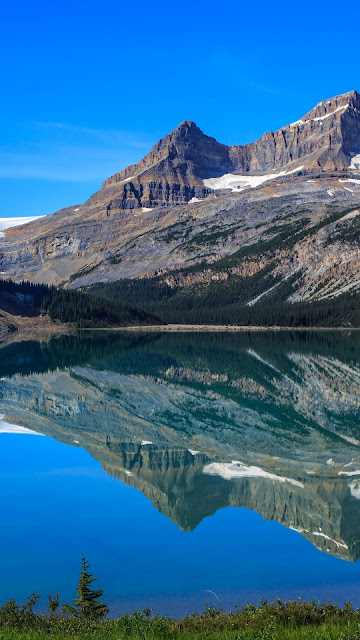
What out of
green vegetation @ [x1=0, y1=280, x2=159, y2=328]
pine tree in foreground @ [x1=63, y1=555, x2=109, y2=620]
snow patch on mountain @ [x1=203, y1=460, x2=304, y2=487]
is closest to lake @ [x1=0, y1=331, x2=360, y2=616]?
snow patch on mountain @ [x1=203, y1=460, x2=304, y2=487]

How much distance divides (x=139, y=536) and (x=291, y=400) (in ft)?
97.3

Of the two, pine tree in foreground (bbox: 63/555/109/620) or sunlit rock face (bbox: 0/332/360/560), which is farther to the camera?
sunlit rock face (bbox: 0/332/360/560)

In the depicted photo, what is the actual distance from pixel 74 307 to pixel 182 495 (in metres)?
160

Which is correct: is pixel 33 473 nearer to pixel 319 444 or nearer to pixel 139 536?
pixel 139 536

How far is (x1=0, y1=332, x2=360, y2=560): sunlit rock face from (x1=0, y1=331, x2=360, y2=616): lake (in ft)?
0.38

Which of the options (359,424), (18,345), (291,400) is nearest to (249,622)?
(359,424)

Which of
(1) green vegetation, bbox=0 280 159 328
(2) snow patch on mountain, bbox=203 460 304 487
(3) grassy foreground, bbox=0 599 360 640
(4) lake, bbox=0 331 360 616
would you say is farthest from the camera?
(1) green vegetation, bbox=0 280 159 328

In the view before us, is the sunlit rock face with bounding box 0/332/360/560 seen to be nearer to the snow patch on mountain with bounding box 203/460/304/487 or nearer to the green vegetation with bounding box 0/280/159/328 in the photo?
the snow patch on mountain with bounding box 203/460/304/487

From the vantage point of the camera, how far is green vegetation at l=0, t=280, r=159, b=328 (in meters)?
177

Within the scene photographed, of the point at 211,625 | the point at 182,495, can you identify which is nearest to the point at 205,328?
the point at 182,495

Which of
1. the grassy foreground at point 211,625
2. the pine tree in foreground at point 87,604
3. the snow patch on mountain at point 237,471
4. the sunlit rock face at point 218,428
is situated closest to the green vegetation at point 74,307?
the sunlit rock face at point 218,428

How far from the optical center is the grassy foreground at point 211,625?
12133 millimetres

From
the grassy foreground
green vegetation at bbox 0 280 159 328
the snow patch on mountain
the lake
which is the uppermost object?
green vegetation at bbox 0 280 159 328

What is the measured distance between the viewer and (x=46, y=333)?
164 metres
